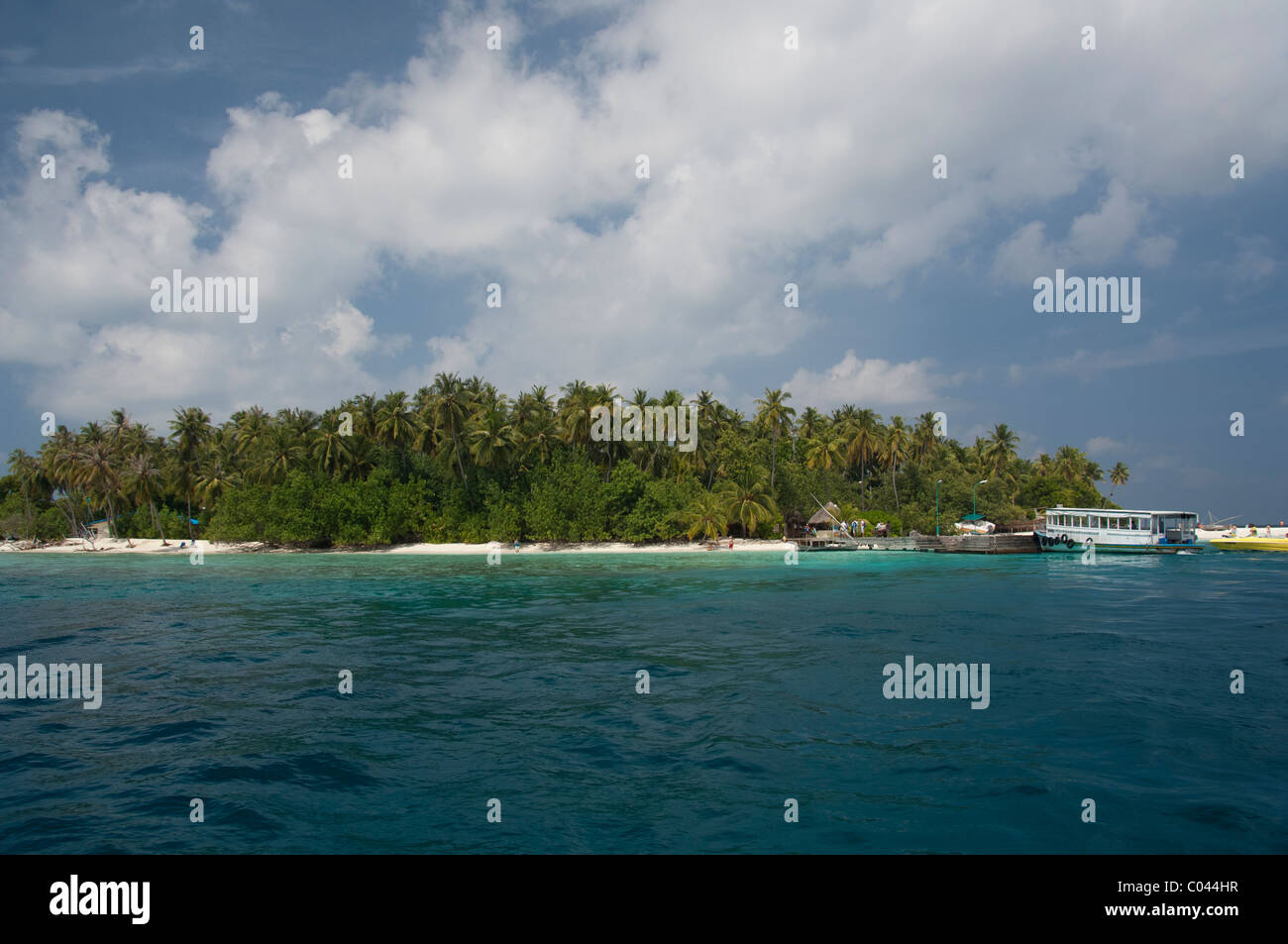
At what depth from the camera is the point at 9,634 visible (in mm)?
26188

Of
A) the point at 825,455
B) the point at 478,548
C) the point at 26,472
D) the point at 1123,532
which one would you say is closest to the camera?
the point at 1123,532

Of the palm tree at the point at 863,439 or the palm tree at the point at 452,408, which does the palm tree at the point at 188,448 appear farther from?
the palm tree at the point at 863,439

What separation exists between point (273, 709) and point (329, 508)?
74.7 m

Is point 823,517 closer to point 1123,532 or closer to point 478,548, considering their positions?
point 1123,532

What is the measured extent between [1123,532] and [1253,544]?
1986cm

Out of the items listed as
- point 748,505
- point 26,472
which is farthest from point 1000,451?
point 26,472

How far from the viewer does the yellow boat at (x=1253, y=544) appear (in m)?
76.0

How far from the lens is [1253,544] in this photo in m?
78.4

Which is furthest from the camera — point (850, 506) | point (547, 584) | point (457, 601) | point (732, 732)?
point (850, 506)

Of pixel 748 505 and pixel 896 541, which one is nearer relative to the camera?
pixel 896 541

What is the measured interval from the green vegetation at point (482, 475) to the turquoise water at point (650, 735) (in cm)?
5272
